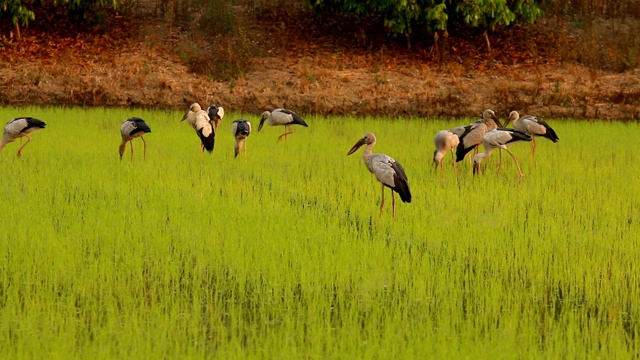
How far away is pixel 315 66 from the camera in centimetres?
2581

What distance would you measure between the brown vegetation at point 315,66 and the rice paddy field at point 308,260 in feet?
28.3

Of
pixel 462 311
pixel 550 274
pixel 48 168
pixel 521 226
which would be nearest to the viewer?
pixel 462 311

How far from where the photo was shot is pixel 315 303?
23.9 ft

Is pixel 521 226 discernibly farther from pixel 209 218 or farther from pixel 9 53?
pixel 9 53

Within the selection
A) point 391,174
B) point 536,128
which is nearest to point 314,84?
point 536,128

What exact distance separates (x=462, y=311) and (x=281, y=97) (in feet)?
54.4

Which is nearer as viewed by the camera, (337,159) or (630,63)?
(337,159)

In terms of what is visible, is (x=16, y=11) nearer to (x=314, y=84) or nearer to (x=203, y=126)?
(x=314, y=84)

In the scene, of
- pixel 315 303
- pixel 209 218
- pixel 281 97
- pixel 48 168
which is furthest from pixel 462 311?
pixel 281 97

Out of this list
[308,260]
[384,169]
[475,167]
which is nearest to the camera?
[308,260]

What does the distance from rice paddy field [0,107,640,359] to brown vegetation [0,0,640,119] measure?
340 inches

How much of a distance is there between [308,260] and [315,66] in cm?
1776

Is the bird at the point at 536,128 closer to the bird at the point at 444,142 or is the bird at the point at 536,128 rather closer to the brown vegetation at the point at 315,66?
the bird at the point at 444,142

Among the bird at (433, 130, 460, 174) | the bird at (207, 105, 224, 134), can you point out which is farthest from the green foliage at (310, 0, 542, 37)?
the bird at (433, 130, 460, 174)
